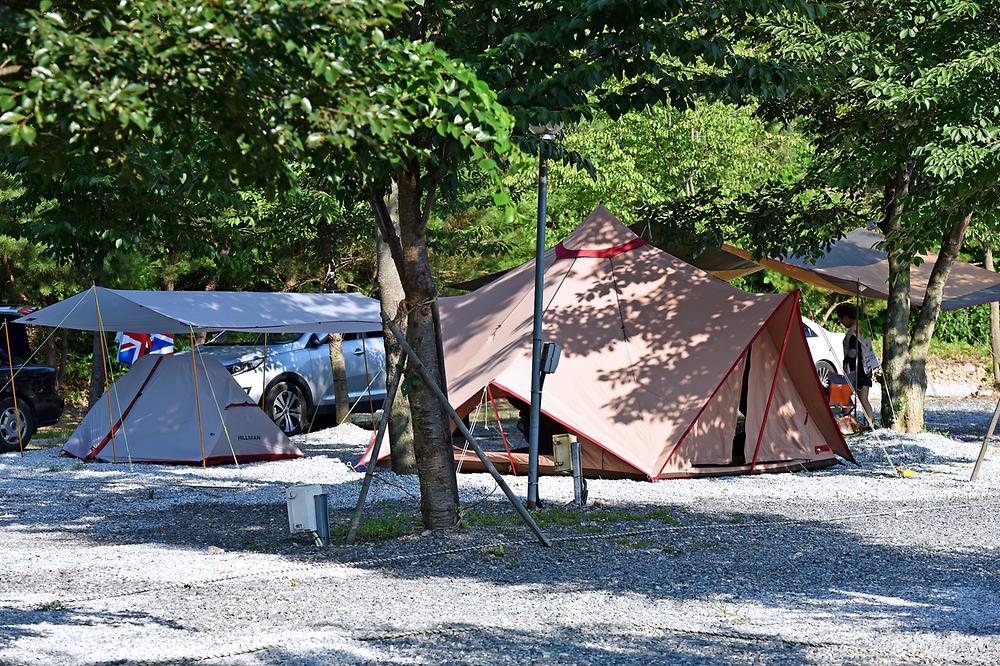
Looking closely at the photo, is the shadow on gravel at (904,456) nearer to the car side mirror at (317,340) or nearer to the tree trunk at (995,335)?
the car side mirror at (317,340)

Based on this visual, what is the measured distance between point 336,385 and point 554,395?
22.2 ft

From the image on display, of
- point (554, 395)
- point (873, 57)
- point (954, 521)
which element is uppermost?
point (873, 57)

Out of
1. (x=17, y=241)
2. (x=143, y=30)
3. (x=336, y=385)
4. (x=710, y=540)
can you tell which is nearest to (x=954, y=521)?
(x=710, y=540)

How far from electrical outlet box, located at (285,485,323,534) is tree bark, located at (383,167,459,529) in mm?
800

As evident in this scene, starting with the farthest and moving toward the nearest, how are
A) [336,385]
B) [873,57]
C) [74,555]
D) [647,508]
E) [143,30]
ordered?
[336,385], [873,57], [647,508], [74,555], [143,30]

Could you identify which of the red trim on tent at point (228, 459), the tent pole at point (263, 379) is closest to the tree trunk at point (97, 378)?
the red trim on tent at point (228, 459)

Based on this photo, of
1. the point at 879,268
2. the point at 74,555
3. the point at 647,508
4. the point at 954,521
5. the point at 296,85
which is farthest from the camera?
the point at 879,268

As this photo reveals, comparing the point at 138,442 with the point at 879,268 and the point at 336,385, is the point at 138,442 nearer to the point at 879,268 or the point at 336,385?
the point at 336,385

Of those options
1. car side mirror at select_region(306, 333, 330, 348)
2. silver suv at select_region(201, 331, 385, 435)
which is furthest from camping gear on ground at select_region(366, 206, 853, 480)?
car side mirror at select_region(306, 333, 330, 348)

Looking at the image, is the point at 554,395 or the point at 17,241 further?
the point at 17,241

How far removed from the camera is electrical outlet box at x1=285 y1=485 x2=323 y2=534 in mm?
8281

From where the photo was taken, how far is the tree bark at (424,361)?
857 cm

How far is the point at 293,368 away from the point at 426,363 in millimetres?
9666

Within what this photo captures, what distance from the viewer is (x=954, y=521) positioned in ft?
30.1
